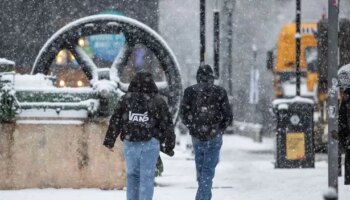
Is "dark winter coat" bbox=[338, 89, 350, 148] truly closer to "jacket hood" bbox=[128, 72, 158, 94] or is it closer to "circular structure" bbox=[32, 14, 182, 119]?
"jacket hood" bbox=[128, 72, 158, 94]

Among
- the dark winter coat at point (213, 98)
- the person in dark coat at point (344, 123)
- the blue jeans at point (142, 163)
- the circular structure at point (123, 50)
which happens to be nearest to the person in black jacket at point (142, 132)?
the blue jeans at point (142, 163)

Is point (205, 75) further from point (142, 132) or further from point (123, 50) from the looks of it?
point (123, 50)

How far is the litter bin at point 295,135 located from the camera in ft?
44.3

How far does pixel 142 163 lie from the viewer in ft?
23.2

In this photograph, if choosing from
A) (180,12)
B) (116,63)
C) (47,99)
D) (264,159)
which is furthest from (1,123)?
(180,12)

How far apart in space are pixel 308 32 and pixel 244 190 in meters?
11.8

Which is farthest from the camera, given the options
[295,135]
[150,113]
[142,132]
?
[295,135]

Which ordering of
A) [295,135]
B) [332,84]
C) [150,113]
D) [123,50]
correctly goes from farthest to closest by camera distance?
[295,135]
[123,50]
[332,84]
[150,113]

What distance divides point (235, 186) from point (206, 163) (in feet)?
8.64

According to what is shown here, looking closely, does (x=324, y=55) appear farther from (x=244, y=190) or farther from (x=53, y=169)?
(x=53, y=169)

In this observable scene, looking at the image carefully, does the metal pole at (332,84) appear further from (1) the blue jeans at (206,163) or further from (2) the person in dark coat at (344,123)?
(1) the blue jeans at (206,163)

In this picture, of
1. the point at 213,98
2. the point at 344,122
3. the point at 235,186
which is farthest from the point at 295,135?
the point at 213,98

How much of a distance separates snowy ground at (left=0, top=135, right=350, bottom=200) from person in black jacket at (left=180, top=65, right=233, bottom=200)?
1301 millimetres

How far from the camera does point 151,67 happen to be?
22625 mm
